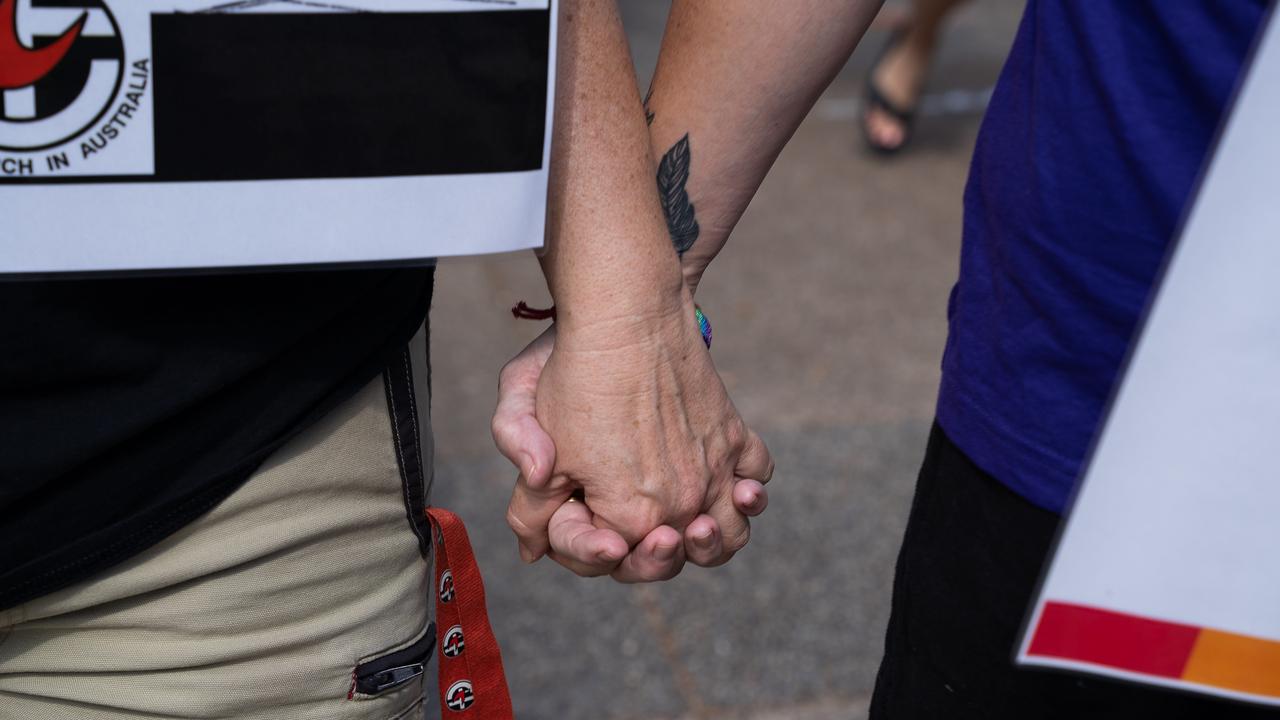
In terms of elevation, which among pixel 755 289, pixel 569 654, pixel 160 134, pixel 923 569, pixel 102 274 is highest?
pixel 160 134

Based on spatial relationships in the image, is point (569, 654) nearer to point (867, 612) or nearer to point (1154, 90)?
point (867, 612)

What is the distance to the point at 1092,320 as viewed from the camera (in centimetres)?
123

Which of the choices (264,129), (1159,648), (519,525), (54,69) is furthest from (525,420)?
(1159,648)

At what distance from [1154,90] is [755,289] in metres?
3.51

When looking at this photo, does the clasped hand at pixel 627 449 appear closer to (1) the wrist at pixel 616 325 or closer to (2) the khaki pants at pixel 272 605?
(1) the wrist at pixel 616 325

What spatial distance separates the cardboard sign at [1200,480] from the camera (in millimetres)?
950

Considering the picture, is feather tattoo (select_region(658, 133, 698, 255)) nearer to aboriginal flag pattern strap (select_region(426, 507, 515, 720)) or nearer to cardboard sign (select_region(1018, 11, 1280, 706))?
aboriginal flag pattern strap (select_region(426, 507, 515, 720))

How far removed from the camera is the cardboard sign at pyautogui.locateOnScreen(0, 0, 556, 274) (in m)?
1.14

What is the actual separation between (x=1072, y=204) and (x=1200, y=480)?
1.10 ft

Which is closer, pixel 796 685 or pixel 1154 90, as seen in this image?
pixel 1154 90

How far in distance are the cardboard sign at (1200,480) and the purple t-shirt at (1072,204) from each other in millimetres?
217

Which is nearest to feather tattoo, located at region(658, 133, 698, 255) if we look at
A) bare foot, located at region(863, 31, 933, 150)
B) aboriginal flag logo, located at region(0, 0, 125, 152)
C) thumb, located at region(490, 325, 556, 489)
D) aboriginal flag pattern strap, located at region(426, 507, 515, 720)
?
thumb, located at region(490, 325, 556, 489)

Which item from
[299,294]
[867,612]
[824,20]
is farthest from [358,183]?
[867,612]

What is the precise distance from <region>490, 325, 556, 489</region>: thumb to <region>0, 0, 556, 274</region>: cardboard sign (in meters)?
0.29
